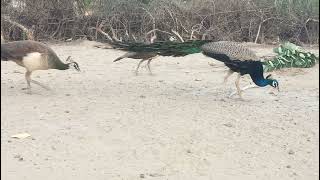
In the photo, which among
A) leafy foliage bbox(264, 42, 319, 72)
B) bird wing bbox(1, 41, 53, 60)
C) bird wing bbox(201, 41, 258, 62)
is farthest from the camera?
leafy foliage bbox(264, 42, 319, 72)

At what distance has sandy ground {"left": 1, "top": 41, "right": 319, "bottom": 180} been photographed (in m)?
4.47

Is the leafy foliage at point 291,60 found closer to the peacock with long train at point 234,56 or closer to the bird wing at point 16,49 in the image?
the peacock with long train at point 234,56

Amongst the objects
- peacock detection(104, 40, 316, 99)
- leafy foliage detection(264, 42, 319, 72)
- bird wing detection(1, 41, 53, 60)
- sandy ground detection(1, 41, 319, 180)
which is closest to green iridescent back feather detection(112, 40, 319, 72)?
peacock detection(104, 40, 316, 99)

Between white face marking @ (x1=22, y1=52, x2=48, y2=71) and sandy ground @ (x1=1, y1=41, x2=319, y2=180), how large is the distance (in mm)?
335

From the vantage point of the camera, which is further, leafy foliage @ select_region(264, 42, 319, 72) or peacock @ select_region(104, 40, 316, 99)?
leafy foliage @ select_region(264, 42, 319, 72)

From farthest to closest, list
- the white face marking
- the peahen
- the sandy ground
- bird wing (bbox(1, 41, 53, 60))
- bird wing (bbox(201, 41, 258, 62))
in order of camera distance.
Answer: the peahen < bird wing (bbox(201, 41, 258, 62)) < the white face marking < bird wing (bbox(1, 41, 53, 60)) < the sandy ground

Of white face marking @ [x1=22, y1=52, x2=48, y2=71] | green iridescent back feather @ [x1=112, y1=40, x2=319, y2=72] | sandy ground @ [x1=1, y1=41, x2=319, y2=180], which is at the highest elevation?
green iridescent back feather @ [x1=112, y1=40, x2=319, y2=72]

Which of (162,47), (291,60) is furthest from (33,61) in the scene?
(291,60)

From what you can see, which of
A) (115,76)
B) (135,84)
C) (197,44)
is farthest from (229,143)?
(115,76)

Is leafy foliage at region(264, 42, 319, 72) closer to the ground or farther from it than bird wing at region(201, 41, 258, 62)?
closer to the ground

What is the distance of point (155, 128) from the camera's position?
18.4 ft

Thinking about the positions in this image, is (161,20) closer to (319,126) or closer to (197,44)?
(197,44)

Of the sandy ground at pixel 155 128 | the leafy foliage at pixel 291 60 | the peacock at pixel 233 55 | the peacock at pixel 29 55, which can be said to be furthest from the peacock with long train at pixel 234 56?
the leafy foliage at pixel 291 60

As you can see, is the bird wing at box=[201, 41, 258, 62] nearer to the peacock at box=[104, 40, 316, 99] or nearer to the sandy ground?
the peacock at box=[104, 40, 316, 99]
